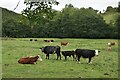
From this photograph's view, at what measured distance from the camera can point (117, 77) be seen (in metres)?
8.60

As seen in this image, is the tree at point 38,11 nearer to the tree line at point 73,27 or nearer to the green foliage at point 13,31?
the tree line at point 73,27

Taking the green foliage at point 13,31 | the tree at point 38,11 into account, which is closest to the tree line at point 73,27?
the green foliage at point 13,31

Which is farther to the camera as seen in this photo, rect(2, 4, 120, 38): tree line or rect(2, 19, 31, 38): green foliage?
rect(2, 19, 31, 38): green foliage

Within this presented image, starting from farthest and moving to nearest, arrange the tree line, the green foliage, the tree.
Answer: the green foliage, the tree line, the tree

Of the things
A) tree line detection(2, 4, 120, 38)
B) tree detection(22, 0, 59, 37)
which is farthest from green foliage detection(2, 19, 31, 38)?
tree detection(22, 0, 59, 37)

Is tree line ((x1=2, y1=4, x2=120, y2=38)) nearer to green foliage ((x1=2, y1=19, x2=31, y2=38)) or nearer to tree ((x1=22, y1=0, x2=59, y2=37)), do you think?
green foliage ((x1=2, y1=19, x2=31, y2=38))

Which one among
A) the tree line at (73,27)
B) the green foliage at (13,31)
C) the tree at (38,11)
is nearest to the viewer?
the tree at (38,11)

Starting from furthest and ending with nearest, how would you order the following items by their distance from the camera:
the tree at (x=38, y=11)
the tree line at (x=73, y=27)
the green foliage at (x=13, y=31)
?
the green foliage at (x=13, y=31) < the tree line at (x=73, y=27) < the tree at (x=38, y=11)

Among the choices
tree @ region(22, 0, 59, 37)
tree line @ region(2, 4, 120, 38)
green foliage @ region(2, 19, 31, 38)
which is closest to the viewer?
tree @ region(22, 0, 59, 37)

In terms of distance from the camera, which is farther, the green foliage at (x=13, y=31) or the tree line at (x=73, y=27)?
the green foliage at (x=13, y=31)

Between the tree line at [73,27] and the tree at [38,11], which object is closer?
the tree at [38,11]

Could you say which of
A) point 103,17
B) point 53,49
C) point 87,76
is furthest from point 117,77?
point 103,17

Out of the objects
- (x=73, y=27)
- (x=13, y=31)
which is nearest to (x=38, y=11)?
(x=13, y=31)

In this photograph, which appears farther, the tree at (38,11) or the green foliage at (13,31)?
the green foliage at (13,31)
